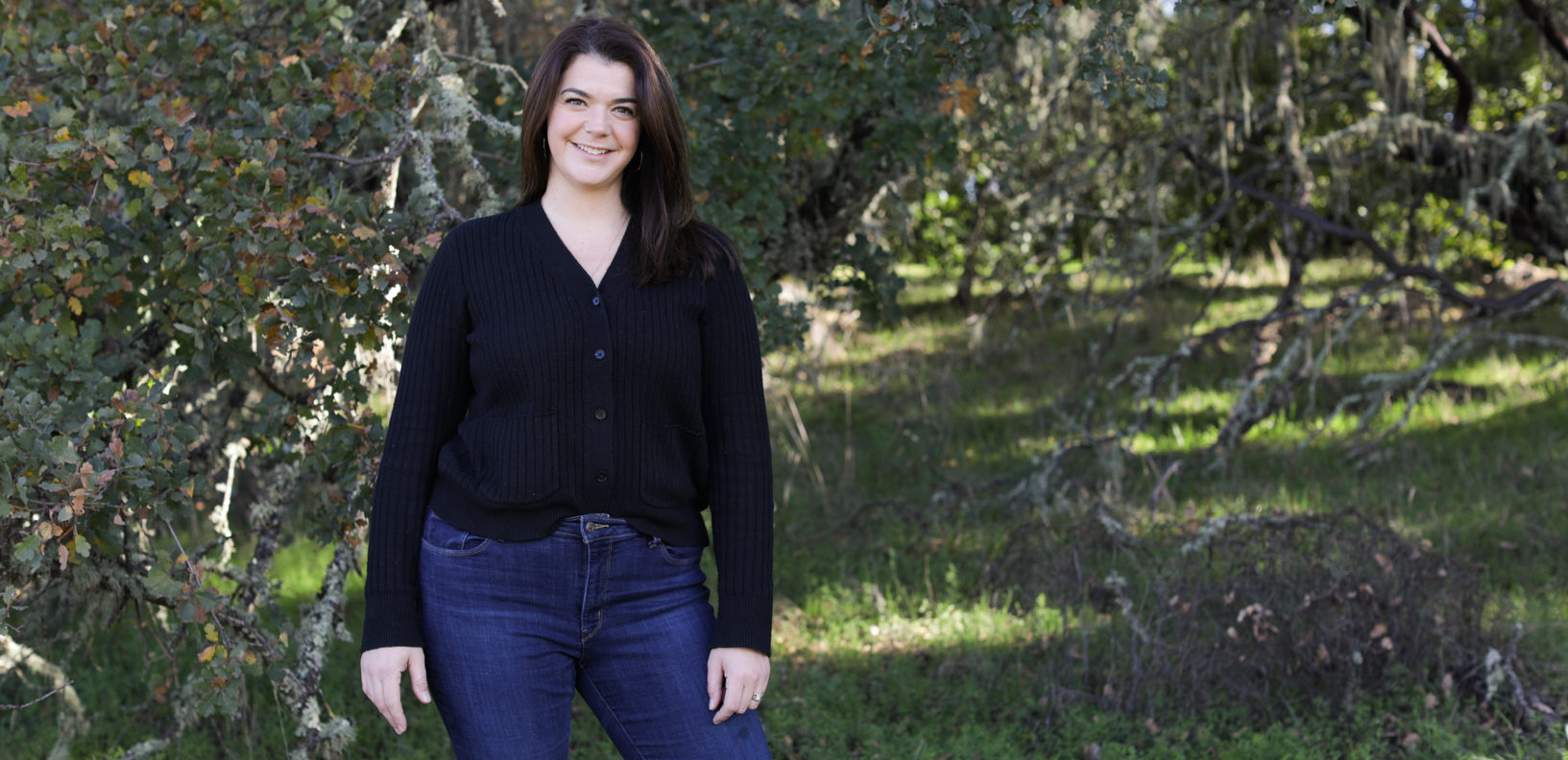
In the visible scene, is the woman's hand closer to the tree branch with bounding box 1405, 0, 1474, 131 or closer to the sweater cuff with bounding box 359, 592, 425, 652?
the sweater cuff with bounding box 359, 592, 425, 652

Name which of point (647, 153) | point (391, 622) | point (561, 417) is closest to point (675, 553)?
point (561, 417)

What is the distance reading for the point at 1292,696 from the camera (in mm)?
3914

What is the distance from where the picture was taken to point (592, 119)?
194 centimetres

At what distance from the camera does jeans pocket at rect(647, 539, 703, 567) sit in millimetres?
1910

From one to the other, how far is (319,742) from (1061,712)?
226 cm

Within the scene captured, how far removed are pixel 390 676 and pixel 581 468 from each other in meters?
0.43

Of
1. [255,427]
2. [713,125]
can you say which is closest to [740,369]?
[255,427]

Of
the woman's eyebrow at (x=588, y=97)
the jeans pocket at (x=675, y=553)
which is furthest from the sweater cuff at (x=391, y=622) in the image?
the woman's eyebrow at (x=588, y=97)

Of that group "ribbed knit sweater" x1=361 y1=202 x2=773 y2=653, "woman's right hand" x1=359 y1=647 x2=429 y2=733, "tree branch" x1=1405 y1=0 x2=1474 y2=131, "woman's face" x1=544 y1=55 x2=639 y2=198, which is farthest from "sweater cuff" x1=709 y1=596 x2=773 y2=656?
"tree branch" x1=1405 y1=0 x2=1474 y2=131

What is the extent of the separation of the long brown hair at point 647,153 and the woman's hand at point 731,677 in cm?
62

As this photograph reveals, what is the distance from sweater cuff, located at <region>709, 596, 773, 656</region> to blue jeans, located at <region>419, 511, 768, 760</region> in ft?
0.16

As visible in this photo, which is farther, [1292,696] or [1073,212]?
[1073,212]

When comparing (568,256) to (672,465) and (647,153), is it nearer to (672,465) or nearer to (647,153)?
(647,153)

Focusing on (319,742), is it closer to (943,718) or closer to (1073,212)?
(943,718)
